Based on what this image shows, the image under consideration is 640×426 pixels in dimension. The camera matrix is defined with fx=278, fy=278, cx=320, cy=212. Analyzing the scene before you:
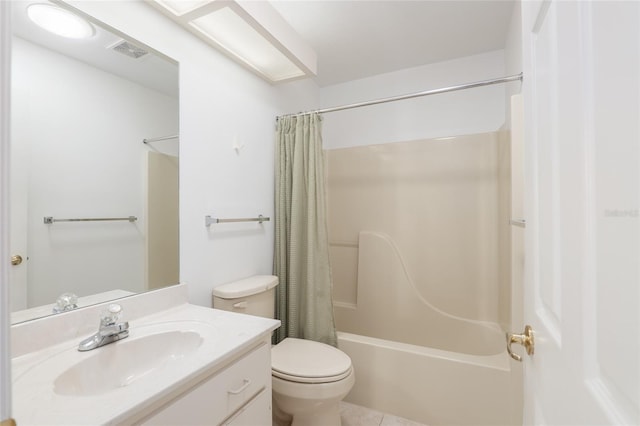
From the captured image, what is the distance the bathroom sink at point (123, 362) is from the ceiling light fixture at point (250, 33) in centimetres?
139

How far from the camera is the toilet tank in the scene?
4.89 ft

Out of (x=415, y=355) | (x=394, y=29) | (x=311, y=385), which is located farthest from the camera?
(x=394, y=29)

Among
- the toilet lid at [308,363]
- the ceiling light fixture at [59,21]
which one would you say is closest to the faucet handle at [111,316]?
the toilet lid at [308,363]

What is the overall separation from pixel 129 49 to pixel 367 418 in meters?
2.29

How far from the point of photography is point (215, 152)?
1562mm

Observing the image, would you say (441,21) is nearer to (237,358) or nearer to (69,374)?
(237,358)

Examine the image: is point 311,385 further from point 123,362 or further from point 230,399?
point 123,362

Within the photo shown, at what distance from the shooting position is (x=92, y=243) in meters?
1.09

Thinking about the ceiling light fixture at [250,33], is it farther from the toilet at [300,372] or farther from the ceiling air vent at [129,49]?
the toilet at [300,372]

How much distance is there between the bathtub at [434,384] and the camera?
1483 millimetres

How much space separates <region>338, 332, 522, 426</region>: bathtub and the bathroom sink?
1.11 metres

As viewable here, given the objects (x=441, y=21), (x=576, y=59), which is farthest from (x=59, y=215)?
(x=441, y=21)

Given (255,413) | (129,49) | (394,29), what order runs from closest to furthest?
(255,413)
(129,49)
(394,29)

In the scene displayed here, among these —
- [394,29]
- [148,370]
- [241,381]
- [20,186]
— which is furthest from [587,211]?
[394,29]
